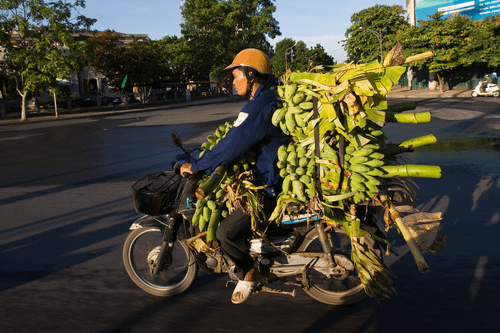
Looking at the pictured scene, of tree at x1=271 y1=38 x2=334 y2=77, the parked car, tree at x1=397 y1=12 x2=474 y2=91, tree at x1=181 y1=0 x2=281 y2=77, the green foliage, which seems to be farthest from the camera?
tree at x1=271 y1=38 x2=334 y2=77

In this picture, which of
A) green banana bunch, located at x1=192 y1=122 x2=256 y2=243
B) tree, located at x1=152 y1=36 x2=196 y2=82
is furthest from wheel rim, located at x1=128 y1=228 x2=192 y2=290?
tree, located at x1=152 y1=36 x2=196 y2=82

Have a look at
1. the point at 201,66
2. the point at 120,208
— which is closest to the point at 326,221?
the point at 120,208

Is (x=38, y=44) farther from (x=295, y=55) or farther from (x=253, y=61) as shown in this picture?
(x=295, y=55)

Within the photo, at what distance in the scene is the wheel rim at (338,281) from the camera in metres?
3.51

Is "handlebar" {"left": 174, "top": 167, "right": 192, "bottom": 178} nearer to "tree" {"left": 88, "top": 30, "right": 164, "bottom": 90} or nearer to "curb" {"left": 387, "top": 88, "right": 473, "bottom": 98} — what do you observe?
"curb" {"left": 387, "top": 88, "right": 473, "bottom": 98}

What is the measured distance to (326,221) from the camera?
3.27 m

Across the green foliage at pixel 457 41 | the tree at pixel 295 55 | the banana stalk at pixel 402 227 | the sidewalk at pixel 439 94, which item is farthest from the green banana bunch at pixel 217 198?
the tree at pixel 295 55

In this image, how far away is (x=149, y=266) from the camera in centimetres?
400

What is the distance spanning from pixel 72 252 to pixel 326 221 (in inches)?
121

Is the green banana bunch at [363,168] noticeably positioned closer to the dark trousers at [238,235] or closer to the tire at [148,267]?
the dark trousers at [238,235]

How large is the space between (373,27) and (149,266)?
57.9 metres

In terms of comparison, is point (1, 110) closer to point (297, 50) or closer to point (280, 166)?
point (280, 166)

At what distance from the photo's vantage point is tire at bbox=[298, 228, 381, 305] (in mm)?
3516

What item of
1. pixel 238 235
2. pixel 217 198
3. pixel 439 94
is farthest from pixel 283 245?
pixel 439 94
